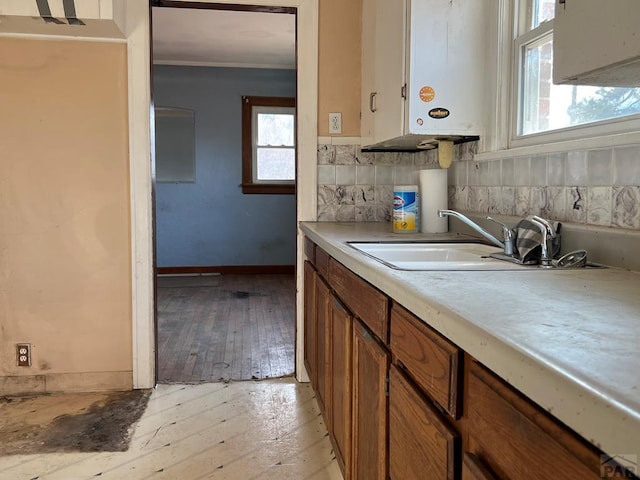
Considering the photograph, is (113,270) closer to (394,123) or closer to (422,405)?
(394,123)

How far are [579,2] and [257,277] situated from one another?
5616 millimetres

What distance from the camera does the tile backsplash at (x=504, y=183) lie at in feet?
4.39

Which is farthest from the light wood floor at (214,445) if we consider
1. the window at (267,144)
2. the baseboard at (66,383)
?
the window at (267,144)

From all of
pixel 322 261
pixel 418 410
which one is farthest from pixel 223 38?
pixel 418 410

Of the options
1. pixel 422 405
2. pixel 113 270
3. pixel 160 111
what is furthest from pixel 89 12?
pixel 160 111

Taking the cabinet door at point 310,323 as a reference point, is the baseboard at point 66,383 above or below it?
below

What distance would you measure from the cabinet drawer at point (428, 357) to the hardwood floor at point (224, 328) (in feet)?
6.74

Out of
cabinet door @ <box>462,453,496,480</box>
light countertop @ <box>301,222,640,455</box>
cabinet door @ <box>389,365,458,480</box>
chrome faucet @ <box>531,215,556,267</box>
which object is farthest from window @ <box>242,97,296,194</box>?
cabinet door @ <box>462,453,496,480</box>

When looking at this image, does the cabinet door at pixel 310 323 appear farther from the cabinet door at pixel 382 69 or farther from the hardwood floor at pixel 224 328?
the cabinet door at pixel 382 69

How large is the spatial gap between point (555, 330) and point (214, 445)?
6.04 feet

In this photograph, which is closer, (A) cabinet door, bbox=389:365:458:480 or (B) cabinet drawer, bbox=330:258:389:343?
(A) cabinet door, bbox=389:365:458:480

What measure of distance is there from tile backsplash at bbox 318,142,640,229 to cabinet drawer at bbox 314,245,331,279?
1.97 feet

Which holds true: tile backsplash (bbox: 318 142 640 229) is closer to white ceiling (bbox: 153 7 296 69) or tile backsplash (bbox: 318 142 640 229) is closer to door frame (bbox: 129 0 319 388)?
door frame (bbox: 129 0 319 388)

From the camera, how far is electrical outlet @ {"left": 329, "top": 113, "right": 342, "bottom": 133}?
2.86m
